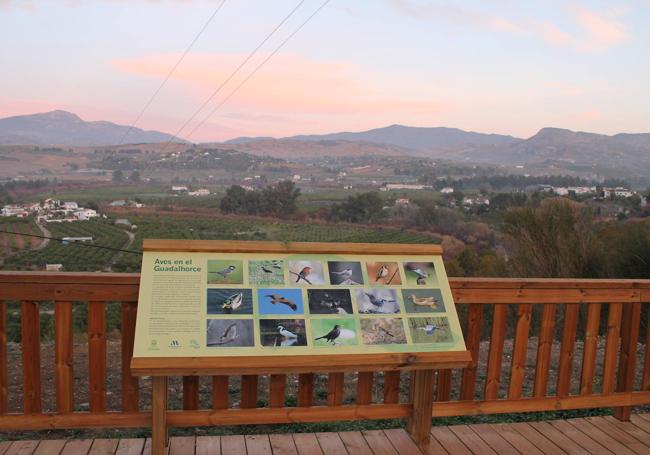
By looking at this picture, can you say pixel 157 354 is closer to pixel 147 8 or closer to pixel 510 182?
pixel 147 8

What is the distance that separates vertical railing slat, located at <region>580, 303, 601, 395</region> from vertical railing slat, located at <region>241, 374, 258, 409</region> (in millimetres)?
1963

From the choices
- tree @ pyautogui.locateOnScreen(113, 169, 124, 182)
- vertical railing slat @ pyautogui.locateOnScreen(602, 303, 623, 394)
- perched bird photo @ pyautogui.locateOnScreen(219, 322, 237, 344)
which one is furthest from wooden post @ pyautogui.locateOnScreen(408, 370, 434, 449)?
A: tree @ pyautogui.locateOnScreen(113, 169, 124, 182)

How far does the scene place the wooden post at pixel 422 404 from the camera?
3.06m

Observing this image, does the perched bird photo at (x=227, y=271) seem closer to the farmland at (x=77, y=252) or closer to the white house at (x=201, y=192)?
the farmland at (x=77, y=252)

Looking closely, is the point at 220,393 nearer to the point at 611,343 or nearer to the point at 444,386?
the point at 444,386

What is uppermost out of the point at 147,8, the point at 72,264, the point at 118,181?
the point at 147,8

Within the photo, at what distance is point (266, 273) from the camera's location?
2773mm

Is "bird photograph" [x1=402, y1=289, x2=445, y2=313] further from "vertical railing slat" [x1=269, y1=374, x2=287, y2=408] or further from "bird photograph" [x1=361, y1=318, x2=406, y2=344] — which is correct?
"vertical railing slat" [x1=269, y1=374, x2=287, y2=408]

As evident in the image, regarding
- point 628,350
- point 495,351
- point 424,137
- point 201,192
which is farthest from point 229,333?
point 424,137

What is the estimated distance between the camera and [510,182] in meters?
49.7

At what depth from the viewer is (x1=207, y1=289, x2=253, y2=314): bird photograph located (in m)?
2.63

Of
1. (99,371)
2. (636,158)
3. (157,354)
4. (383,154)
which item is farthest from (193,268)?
(383,154)

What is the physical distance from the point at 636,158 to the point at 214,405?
2325 inches

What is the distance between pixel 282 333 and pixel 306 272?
1.10ft
